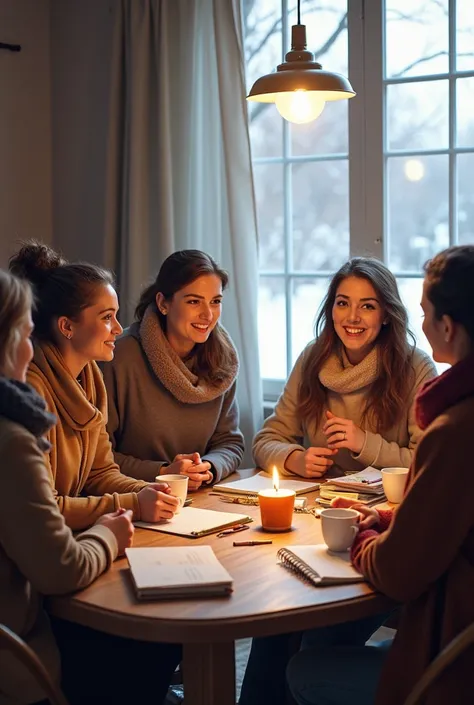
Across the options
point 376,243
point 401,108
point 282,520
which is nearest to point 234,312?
point 376,243

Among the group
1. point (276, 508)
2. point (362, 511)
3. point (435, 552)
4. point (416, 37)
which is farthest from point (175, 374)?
point (416, 37)

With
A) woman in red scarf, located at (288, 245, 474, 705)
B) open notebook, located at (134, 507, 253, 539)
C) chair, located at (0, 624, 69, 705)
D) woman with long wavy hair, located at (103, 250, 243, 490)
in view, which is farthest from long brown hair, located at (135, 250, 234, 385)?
chair, located at (0, 624, 69, 705)

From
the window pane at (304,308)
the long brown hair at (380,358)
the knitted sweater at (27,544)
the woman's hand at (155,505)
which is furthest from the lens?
the window pane at (304,308)

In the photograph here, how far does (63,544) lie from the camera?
167cm

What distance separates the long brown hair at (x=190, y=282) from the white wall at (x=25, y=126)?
1244 millimetres

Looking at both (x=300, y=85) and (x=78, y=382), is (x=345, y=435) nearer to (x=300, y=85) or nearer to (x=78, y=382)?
(x=78, y=382)

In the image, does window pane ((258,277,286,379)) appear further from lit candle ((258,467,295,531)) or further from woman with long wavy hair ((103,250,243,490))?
lit candle ((258,467,295,531))

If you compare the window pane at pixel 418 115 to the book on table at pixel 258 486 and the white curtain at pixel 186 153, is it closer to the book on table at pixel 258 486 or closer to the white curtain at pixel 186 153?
the white curtain at pixel 186 153

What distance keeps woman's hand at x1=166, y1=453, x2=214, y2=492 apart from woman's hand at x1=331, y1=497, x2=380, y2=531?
1.46 ft

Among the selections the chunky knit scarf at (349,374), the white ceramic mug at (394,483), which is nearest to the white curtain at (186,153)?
the chunky knit scarf at (349,374)

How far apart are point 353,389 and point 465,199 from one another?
3.28 ft

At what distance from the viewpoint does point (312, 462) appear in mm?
2527

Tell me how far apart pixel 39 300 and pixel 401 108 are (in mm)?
1665

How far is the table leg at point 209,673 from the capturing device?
1.66 meters
